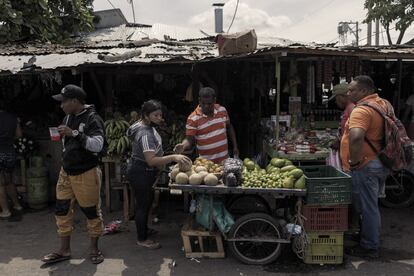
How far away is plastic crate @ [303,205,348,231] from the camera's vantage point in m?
4.79

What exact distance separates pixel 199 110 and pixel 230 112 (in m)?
3.44

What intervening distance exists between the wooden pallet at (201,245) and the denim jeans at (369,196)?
1.65m

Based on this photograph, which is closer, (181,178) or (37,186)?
(181,178)

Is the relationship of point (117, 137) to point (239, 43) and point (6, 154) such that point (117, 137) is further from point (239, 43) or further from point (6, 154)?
point (239, 43)

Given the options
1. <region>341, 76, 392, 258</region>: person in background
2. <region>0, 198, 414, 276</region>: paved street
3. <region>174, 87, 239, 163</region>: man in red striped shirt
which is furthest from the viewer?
<region>174, 87, 239, 163</region>: man in red striped shirt

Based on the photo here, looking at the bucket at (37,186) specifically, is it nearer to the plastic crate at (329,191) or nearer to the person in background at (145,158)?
Answer: the person in background at (145,158)

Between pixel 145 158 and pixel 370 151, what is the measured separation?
8.28 feet

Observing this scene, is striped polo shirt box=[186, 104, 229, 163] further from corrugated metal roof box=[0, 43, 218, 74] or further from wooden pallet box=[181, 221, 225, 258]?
corrugated metal roof box=[0, 43, 218, 74]

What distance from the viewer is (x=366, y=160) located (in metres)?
4.89

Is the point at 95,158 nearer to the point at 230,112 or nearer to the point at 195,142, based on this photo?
the point at 195,142

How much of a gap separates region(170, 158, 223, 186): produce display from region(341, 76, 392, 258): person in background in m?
1.52

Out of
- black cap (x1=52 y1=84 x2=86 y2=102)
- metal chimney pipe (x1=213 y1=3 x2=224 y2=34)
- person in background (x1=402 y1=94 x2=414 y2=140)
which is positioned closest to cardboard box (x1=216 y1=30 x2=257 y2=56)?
black cap (x1=52 y1=84 x2=86 y2=102)

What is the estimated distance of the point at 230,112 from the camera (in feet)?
29.7

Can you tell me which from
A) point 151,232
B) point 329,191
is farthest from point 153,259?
point 329,191
